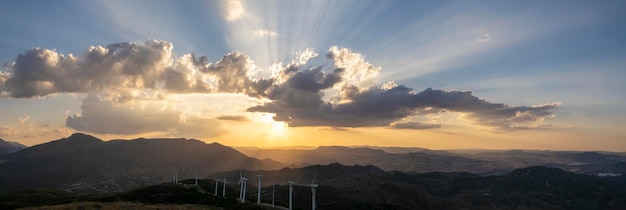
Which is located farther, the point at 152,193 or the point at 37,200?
the point at 37,200

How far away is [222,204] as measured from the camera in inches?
4884

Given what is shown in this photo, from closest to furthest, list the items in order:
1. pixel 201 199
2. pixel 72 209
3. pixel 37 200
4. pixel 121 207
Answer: pixel 72 209, pixel 121 207, pixel 201 199, pixel 37 200

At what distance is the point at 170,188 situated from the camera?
550 ft

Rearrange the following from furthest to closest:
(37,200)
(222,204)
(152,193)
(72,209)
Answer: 1. (37,200)
2. (152,193)
3. (222,204)
4. (72,209)

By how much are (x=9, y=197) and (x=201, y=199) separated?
104m

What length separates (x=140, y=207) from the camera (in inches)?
3942

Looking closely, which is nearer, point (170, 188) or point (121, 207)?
point (121, 207)

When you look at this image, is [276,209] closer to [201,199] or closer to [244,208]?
[244,208]

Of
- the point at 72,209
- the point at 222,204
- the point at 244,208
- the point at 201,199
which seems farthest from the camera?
the point at 201,199

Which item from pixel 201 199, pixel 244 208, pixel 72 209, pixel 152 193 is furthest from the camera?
pixel 152 193

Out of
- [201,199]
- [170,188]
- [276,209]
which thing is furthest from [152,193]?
[276,209]

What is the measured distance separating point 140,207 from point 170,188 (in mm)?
70199

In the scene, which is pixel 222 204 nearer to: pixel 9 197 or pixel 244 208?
pixel 244 208

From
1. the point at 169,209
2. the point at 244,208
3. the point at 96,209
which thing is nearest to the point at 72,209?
the point at 96,209
